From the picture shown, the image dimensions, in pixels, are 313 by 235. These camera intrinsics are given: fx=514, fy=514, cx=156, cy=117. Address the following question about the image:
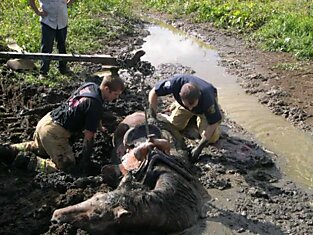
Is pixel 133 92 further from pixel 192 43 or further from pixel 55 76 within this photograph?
pixel 192 43

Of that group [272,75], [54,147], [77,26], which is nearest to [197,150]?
[54,147]

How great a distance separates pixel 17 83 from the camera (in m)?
8.92

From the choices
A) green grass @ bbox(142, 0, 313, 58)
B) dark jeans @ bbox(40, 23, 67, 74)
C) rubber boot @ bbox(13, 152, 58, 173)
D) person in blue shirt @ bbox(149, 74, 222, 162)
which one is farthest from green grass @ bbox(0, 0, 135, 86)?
rubber boot @ bbox(13, 152, 58, 173)

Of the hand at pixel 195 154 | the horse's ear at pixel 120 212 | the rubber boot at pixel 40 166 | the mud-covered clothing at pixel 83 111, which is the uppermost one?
the mud-covered clothing at pixel 83 111

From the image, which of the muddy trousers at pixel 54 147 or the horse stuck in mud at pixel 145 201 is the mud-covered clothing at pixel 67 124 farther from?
the horse stuck in mud at pixel 145 201

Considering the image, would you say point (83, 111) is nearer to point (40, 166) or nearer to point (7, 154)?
point (40, 166)

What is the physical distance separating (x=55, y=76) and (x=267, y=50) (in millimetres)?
5767

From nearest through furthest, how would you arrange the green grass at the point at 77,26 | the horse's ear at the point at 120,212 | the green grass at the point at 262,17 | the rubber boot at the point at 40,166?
the horse's ear at the point at 120,212, the rubber boot at the point at 40,166, the green grass at the point at 77,26, the green grass at the point at 262,17

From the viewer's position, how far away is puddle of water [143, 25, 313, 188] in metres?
7.71

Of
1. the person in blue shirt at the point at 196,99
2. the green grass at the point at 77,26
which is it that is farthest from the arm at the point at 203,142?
the green grass at the point at 77,26

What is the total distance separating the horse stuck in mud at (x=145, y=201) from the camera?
17.4 ft

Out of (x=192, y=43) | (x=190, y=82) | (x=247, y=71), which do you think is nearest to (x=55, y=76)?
(x=190, y=82)

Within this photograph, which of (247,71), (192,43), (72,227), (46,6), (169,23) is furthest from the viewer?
(169,23)

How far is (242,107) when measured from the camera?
954 cm
